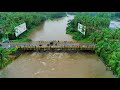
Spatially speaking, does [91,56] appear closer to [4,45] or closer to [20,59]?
[20,59]

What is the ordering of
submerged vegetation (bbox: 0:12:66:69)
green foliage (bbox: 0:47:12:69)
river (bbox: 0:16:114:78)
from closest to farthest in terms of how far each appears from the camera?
river (bbox: 0:16:114:78) → green foliage (bbox: 0:47:12:69) → submerged vegetation (bbox: 0:12:66:69)

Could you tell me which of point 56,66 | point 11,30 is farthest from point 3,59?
point 11,30

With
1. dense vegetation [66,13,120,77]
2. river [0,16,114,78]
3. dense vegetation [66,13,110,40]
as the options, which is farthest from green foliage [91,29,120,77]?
dense vegetation [66,13,110,40]

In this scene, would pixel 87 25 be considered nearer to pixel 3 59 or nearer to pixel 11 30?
pixel 11 30

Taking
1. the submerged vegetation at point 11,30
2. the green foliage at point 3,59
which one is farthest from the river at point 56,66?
the submerged vegetation at point 11,30

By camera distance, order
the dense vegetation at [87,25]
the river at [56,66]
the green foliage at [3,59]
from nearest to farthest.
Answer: the river at [56,66] < the green foliage at [3,59] < the dense vegetation at [87,25]

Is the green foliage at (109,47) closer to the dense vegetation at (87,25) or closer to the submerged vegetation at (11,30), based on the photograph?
the dense vegetation at (87,25)

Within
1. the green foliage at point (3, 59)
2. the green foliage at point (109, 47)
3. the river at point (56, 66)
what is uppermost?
the green foliage at point (109, 47)

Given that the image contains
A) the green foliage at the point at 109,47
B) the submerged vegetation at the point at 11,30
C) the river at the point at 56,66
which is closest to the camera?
the green foliage at the point at 109,47

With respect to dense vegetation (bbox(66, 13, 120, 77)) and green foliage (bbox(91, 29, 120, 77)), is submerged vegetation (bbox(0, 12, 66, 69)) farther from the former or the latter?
green foliage (bbox(91, 29, 120, 77))
